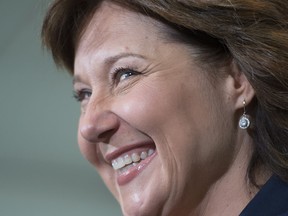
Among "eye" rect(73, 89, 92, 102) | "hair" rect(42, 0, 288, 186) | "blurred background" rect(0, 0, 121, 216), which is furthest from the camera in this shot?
"blurred background" rect(0, 0, 121, 216)

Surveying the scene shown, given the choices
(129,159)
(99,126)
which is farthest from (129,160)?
(99,126)

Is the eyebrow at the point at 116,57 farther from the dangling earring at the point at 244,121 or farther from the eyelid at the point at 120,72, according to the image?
the dangling earring at the point at 244,121

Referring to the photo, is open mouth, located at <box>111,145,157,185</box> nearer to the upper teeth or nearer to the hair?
the upper teeth

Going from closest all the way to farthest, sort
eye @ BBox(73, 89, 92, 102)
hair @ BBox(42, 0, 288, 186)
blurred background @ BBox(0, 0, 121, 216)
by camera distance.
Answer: hair @ BBox(42, 0, 288, 186) < eye @ BBox(73, 89, 92, 102) < blurred background @ BBox(0, 0, 121, 216)

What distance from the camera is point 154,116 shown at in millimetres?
1068

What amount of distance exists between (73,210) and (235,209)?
1110 millimetres

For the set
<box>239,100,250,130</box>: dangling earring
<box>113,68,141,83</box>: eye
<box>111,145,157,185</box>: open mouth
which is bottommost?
<box>239,100,250,130</box>: dangling earring

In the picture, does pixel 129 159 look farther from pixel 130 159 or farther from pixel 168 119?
pixel 168 119

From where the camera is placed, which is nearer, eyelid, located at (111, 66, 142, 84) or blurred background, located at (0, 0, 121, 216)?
eyelid, located at (111, 66, 142, 84)

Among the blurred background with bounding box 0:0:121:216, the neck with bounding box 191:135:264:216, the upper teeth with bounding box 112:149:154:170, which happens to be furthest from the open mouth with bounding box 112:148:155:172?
the blurred background with bounding box 0:0:121:216

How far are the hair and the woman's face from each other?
4 centimetres

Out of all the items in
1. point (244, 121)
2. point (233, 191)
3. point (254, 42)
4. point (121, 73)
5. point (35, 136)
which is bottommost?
point (233, 191)

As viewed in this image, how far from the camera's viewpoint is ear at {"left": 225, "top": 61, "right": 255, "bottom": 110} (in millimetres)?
1098

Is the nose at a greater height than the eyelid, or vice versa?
the eyelid
